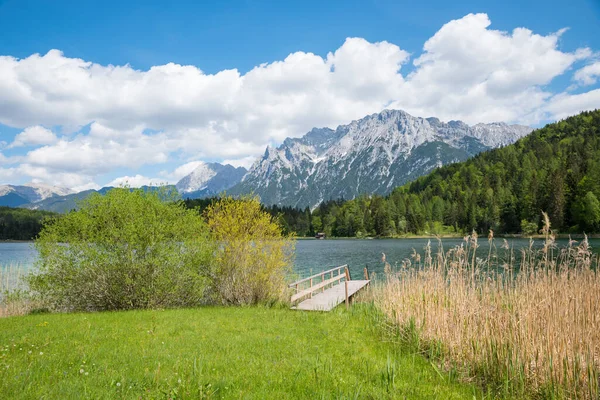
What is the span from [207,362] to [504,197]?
130 m

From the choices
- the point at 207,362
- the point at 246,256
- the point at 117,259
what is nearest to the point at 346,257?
the point at 246,256

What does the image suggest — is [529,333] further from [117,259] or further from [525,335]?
[117,259]

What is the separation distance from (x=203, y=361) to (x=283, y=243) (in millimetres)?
10111

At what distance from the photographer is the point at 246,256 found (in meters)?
16.0

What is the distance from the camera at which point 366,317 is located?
41.7 feet

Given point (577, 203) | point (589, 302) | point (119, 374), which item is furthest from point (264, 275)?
point (577, 203)

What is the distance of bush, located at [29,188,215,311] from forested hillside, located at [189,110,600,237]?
233 feet

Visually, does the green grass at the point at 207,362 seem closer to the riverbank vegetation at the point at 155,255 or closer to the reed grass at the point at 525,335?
the reed grass at the point at 525,335

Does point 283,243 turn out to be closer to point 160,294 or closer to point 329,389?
point 160,294

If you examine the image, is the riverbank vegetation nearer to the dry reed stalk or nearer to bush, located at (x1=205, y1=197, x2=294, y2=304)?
bush, located at (x1=205, y1=197, x2=294, y2=304)

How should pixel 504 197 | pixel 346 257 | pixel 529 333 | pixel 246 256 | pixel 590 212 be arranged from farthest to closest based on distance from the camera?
pixel 504 197
pixel 590 212
pixel 346 257
pixel 246 256
pixel 529 333

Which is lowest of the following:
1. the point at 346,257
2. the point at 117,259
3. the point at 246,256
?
the point at 346,257

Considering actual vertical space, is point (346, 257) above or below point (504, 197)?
below

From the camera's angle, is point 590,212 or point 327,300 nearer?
point 327,300
